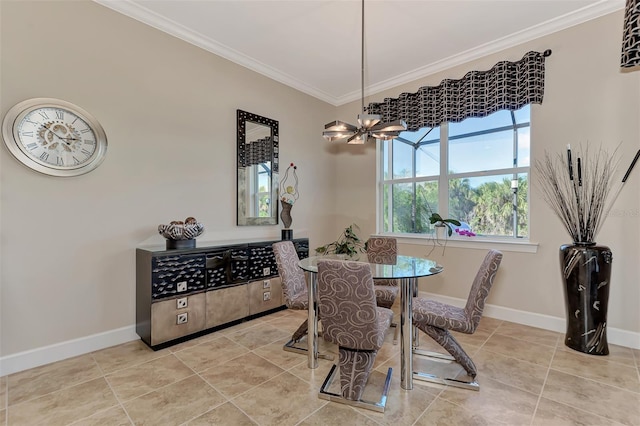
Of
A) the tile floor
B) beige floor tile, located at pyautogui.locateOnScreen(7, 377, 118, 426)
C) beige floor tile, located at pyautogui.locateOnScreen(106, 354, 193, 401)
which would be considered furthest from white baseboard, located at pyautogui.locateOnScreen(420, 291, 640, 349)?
beige floor tile, located at pyautogui.locateOnScreen(7, 377, 118, 426)

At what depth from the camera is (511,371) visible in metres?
2.18

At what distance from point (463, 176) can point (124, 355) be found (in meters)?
4.05

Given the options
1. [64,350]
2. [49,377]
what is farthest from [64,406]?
[64,350]

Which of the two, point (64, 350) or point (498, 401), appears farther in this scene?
point (64, 350)

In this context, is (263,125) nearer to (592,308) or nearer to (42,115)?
(42,115)

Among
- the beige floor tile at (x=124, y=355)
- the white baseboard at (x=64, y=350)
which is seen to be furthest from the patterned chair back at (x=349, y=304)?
the white baseboard at (x=64, y=350)

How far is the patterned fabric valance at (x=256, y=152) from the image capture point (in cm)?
358

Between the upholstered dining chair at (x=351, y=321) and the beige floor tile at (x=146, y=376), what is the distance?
112 cm

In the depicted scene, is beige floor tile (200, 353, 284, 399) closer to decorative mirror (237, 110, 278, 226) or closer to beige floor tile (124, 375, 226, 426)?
beige floor tile (124, 375, 226, 426)

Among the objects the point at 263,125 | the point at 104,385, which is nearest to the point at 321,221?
the point at 263,125

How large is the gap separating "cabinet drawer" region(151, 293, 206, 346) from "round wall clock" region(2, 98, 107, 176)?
1364 mm

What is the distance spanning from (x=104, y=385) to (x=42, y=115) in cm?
212

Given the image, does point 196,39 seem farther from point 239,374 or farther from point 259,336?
point 239,374

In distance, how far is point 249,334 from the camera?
288cm
